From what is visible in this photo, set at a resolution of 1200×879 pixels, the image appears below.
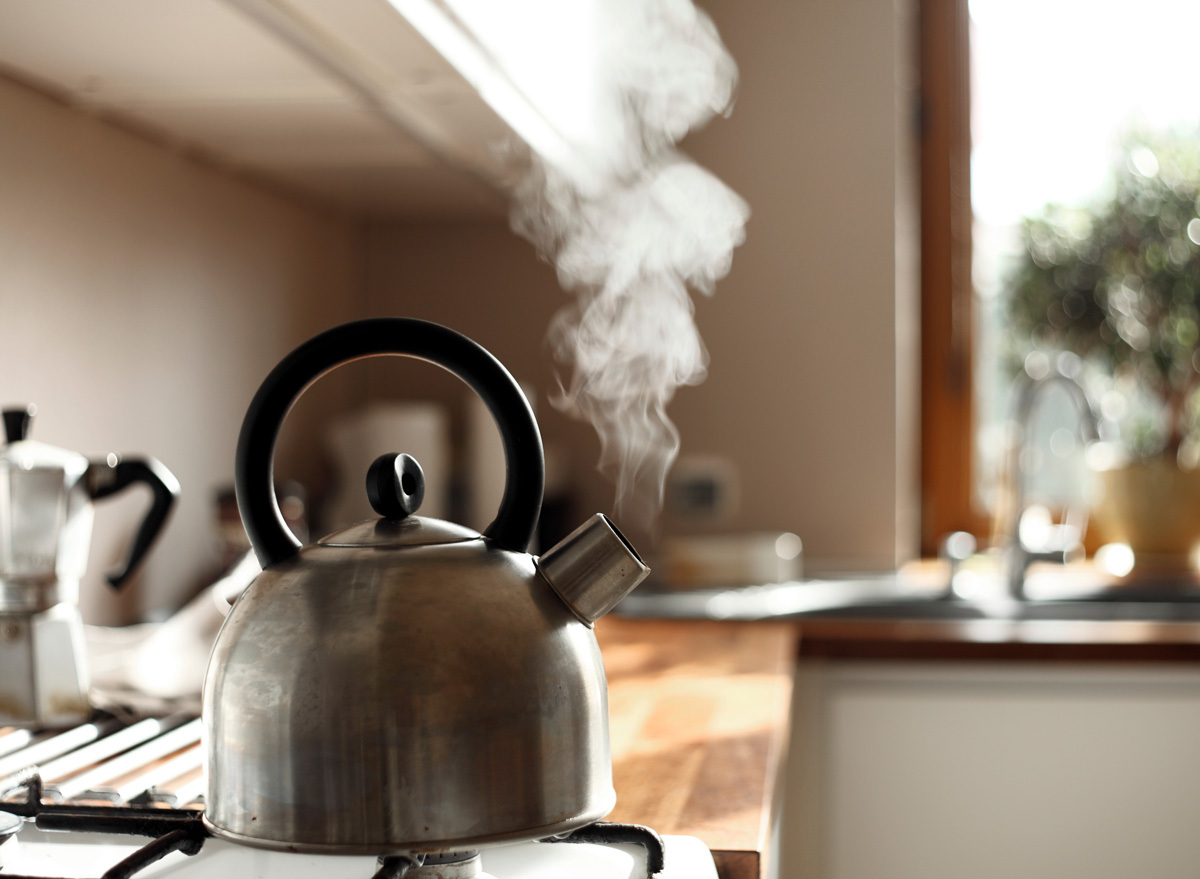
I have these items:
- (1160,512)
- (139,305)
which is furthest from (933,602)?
(139,305)

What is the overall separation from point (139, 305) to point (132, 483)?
1.80 ft

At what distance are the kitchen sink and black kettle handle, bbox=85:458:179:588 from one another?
993mm

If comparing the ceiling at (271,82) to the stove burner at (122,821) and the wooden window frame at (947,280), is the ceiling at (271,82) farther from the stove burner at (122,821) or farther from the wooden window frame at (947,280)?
the wooden window frame at (947,280)

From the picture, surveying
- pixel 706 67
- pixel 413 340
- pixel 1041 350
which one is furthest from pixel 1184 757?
pixel 706 67

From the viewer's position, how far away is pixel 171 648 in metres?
1.04

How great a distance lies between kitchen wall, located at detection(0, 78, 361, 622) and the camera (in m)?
1.24

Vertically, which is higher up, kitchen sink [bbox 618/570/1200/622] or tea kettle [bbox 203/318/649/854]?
tea kettle [bbox 203/318/649/854]

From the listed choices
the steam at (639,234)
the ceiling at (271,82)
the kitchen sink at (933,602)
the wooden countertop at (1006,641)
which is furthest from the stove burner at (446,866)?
the steam at (639,234)

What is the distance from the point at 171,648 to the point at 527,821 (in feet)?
1.94

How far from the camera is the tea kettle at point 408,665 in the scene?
544 mm

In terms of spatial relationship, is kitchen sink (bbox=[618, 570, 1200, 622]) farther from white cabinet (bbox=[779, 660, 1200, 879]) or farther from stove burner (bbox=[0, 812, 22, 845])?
stove burner (bbox=[0, 812, 22, 845])

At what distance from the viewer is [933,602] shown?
1.99m

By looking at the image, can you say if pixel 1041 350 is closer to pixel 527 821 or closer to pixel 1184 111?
pixel 1184 111

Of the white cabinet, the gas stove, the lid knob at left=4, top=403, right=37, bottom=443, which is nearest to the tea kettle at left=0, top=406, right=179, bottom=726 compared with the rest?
the lid knob at left=4, top=403, right=37, bottom=443
